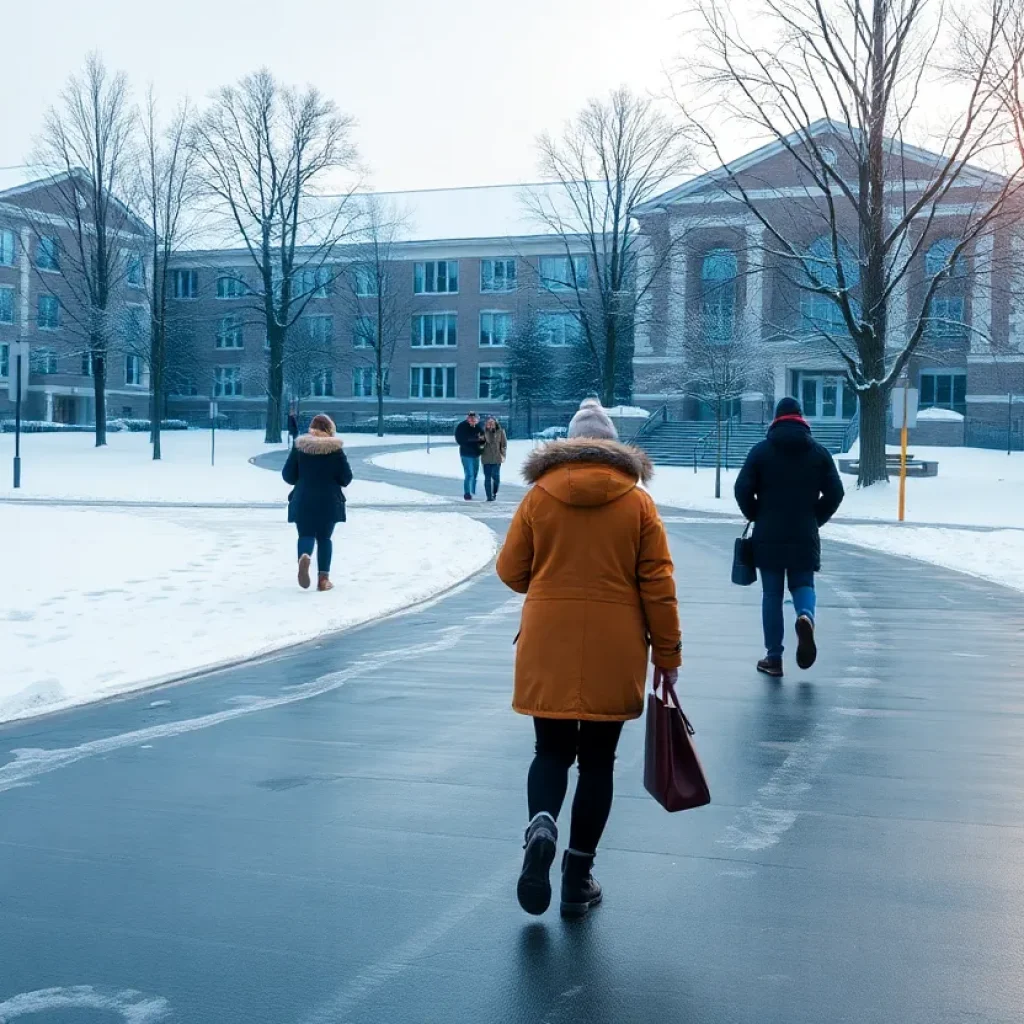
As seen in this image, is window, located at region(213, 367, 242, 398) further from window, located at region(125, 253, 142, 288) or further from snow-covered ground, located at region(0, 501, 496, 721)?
snow-covered ground, located at region(0, 501, 496, 721)

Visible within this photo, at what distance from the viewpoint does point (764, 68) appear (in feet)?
106

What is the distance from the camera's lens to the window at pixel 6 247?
6681 cm

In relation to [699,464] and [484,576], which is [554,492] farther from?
[699,464]

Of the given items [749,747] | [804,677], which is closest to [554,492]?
[749,747]

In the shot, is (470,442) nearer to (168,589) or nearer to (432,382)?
(168,589)

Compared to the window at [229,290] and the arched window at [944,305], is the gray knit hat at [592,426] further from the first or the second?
the window at [229,290]

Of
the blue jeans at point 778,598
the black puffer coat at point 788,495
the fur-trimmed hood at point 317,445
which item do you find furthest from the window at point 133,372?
the blue jeans at point 778,598

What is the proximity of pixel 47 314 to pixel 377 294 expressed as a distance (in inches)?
644

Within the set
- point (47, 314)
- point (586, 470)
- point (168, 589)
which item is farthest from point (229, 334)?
point (586, 470)

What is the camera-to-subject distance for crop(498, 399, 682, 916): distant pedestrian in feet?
15.3

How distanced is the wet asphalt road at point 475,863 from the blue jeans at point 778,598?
0.29 metres

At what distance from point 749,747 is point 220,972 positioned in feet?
12.4

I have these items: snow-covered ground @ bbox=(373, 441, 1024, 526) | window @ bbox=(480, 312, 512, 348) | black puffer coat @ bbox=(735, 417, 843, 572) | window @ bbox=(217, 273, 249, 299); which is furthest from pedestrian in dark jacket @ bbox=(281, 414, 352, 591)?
window @ bbox=(217, 273, 249, 299)

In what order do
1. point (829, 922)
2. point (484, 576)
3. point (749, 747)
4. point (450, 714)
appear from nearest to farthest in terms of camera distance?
point (829, 922), point (749, 747), point (450, 714), point (484, 576)
